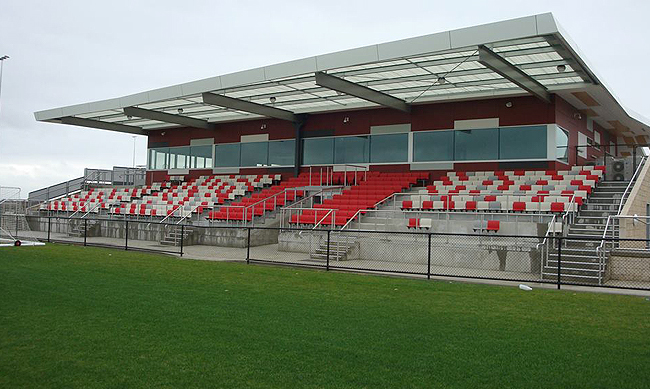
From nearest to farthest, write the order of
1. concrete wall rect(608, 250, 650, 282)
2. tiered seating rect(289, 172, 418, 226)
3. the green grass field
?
1. the green grass field
2. concrete wall rect(608, 250, 650, 282)
3. tiered seating rect(289, 172, 418, 226)

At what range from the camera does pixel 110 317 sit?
784cm

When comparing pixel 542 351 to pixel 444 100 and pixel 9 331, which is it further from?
pixel 444 100

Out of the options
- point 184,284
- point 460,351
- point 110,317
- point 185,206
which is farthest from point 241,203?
point 460,351

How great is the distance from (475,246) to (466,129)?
10089 mm

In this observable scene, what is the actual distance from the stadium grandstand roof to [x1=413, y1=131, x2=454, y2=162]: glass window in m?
1.52

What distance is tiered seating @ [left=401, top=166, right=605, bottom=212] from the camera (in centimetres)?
1869

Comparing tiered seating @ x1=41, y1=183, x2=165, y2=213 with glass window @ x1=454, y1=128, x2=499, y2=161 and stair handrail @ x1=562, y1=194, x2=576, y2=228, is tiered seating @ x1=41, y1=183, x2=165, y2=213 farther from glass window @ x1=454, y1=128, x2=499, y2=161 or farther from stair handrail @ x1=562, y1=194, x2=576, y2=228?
stair handrail @ x1=562, y1=194, x2=576, y2=228

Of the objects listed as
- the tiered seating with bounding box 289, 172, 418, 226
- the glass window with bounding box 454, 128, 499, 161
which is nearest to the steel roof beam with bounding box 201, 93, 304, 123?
the tiered seating with bounding box 289, 172, 418, 226

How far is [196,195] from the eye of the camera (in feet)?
96.8

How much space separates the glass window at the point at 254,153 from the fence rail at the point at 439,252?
923cm

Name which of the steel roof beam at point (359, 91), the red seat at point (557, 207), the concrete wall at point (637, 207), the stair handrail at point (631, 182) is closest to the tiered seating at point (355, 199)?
the steel roof beam at point (359, 91)

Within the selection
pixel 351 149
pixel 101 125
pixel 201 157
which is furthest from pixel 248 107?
pixel 101 125

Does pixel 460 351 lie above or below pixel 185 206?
below

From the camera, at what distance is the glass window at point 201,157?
1367 inches
